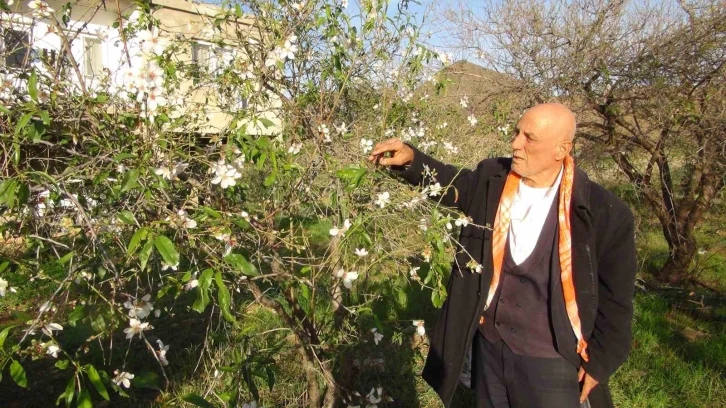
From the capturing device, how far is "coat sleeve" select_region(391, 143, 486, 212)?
224 cm

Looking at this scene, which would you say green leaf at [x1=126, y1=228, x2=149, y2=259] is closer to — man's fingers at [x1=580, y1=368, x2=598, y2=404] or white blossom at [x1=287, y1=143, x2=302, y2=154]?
white blossom at [x1=287, y1=143, x2=302, y2=154]

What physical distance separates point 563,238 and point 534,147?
14.7 inches

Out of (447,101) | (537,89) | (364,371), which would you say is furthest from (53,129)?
(537,89)

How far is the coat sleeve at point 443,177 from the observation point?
224cm

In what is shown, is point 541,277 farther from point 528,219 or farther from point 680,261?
point 680,261

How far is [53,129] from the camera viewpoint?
1.72m

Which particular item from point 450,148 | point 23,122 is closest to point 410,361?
point 450,148

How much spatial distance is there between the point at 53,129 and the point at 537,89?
4241 mm

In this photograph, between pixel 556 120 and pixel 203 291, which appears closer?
pixel 203 291

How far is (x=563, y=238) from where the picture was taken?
2.11m

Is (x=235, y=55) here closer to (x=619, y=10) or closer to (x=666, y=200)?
(x=619, y=10)

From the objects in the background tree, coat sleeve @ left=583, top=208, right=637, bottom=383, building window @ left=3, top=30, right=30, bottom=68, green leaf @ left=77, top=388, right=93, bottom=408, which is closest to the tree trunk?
the background tree

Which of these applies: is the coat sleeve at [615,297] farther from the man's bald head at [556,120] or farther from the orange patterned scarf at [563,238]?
the man's bald head at [556,120]

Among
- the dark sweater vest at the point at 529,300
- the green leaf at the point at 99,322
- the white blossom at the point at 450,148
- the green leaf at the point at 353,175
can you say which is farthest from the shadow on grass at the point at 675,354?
the green leaf at the point at 99,322
